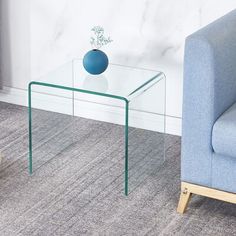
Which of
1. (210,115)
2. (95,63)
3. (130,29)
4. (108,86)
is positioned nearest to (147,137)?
(108,86)

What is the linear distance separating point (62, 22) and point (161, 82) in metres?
0.98

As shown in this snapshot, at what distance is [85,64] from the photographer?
3.71m

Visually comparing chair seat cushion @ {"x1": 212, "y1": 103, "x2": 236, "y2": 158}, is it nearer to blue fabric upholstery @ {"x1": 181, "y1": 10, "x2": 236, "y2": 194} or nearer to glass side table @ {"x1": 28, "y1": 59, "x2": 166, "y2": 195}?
blue fabric upholstery @ {"x1": 181, "y1": 10, "x2": 236, "y2": 194}

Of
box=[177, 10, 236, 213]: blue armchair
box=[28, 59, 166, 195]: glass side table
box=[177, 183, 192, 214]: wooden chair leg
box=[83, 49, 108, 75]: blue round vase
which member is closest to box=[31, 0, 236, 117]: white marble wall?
box=[28, 59, 166, 195]: glass side table

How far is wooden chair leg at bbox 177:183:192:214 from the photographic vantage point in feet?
10.8

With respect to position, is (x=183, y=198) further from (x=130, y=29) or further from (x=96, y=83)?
(x=130, y=29)

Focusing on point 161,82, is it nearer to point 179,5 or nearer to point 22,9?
point 179,5

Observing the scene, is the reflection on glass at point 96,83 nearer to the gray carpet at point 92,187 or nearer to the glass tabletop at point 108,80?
the glass tabletop at point 108,80

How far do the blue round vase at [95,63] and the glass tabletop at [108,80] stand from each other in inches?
1.3

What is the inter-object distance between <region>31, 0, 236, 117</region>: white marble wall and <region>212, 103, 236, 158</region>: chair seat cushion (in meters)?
1.00

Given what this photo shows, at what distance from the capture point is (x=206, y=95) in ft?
10.2

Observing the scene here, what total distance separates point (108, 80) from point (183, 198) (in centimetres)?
76

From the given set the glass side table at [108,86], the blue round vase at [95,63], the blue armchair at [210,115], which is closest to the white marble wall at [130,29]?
the glass side table at [108,86]

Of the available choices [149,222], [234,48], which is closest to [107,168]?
[149,222]
